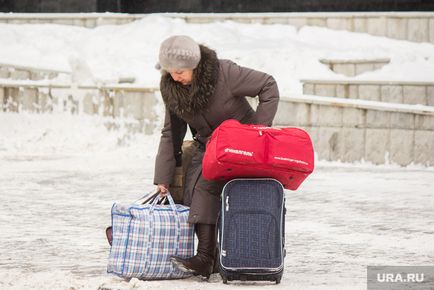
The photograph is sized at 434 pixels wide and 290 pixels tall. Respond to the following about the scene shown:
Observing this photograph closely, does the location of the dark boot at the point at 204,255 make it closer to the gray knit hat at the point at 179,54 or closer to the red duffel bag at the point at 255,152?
the red duffel bag at the point at 255,152

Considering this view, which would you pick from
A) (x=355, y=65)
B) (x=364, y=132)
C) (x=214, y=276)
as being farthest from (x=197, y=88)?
(x=355, y=65)

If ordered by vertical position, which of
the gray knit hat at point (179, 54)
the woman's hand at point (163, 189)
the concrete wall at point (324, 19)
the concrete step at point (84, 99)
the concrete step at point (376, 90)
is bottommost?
the concrete step at point (84, 99)

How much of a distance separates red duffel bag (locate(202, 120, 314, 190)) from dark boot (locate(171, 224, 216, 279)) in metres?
0.38

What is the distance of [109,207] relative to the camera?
9492 millimetres

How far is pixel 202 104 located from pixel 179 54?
31 cm

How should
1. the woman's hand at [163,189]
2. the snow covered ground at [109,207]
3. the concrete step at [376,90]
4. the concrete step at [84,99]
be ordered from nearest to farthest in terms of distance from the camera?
the woman's hand at [163,189] → the snow covered ground at [109,207] → the concrete step at [376,90] → the concrete step at [84,99]

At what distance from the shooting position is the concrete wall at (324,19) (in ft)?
58.4

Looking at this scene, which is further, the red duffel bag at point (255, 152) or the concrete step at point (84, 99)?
the concrete step at point (84, 99)

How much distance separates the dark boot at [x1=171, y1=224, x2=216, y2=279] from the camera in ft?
18.5

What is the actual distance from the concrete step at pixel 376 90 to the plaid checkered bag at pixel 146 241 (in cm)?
937

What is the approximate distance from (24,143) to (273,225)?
10297 millimetres
